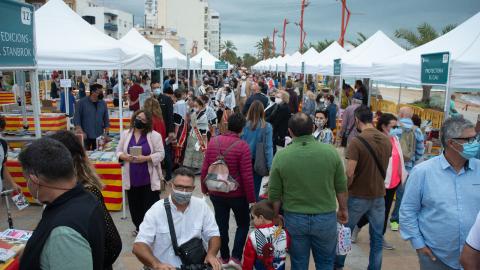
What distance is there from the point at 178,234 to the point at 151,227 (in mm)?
196

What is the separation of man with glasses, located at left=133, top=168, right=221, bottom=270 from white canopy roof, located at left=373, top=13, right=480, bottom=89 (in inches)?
181

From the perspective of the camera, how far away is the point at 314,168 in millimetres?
3137

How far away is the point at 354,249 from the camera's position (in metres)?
5.04

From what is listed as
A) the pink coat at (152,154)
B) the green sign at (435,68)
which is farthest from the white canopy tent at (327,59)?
the pink coat at (152,154)

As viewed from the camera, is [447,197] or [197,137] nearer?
[447,197]

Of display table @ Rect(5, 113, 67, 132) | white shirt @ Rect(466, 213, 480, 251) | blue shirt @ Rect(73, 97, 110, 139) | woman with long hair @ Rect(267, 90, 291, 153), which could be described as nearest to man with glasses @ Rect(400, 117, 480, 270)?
white shirt @ Rect(466, 213, 480, 251)

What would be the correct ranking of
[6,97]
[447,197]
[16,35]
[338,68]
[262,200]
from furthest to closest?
[6,97] < [338,68] < [16,35] < [262,200] < [447,197]

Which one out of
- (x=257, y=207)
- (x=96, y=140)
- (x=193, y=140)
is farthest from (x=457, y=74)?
(x=96, y=140)

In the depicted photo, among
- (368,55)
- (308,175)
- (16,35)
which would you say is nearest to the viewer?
(308,175)

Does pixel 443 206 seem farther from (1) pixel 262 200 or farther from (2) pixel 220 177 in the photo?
(2) pixel 220 177

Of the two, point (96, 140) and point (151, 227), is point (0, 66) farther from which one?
point (96, 140)

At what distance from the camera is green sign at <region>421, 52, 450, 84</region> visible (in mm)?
5660

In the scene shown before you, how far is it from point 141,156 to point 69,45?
10.3ft

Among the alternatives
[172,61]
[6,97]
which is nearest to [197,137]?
[172,61]
